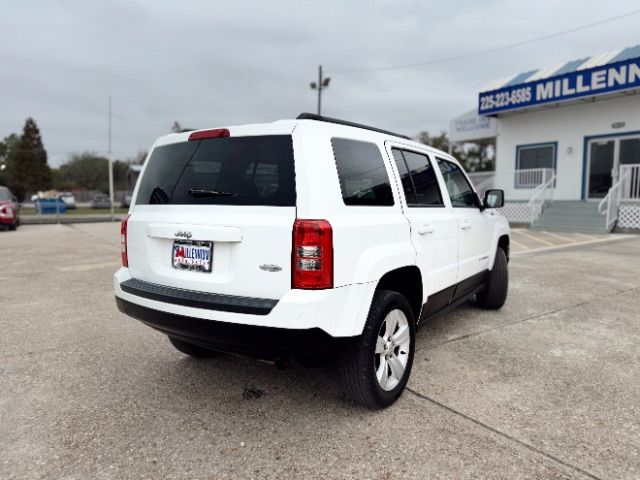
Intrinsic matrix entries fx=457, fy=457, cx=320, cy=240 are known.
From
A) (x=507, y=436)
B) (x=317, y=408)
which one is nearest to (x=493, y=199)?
(x=507, y=436)

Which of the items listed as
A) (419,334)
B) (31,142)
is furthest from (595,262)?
(31,142)

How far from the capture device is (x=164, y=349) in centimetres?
403

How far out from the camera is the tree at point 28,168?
67.1 meters

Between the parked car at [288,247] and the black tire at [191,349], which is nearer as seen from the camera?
the parked car at [288,247]

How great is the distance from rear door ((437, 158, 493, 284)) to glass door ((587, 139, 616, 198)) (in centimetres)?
1570

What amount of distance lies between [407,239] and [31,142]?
81730mm

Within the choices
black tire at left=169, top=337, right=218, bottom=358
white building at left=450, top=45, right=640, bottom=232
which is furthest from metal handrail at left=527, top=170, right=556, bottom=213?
black tire at left=169, top=337, right=218, bottom=358

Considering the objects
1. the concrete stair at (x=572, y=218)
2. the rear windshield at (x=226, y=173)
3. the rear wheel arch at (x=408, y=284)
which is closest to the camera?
the rear windshield at (x=226, y=173)

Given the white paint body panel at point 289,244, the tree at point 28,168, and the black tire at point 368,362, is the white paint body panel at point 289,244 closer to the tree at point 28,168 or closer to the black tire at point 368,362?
the black tire at point 368,362

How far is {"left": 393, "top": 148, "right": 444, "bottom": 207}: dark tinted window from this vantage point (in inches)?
131

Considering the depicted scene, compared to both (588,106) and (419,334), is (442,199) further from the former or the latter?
(588,106)

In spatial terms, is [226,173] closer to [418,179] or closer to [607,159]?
[418,179]

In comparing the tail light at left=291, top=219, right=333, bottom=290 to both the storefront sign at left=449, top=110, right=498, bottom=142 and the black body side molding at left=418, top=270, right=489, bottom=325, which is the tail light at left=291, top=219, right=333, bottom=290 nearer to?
the black body side molding at left=418, top=270, right=489, bottom=325

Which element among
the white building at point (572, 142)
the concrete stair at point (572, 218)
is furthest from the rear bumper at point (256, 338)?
the white building at point (572, 142)
